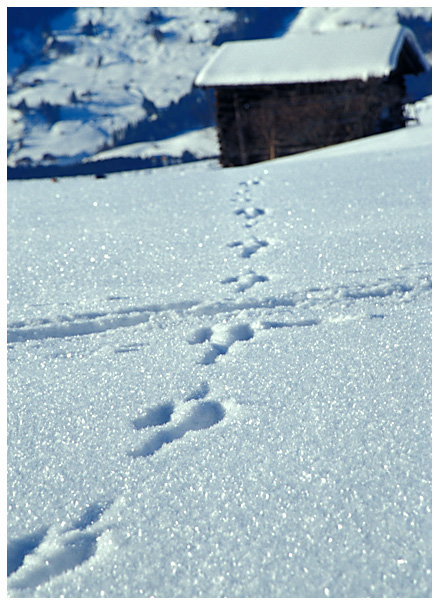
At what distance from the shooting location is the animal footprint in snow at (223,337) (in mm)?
1500

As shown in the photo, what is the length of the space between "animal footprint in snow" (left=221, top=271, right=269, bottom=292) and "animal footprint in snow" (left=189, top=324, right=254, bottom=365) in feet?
1.20

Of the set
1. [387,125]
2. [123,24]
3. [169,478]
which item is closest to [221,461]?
[169,478]

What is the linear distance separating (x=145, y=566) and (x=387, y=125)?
12020mm

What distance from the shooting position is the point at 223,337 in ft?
5.20

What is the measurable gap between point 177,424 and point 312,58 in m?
11.4

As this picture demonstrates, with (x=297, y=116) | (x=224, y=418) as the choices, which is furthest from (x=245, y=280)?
(x=297, y=116)

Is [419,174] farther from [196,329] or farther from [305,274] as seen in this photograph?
[196,329]

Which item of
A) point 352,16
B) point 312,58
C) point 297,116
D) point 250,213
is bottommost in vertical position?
point 250,213

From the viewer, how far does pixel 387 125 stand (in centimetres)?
1109

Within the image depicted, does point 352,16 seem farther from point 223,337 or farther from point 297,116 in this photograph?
point 223,337

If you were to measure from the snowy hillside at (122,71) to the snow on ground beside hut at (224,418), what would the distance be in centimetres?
3892

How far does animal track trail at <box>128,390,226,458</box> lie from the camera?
1.07 m

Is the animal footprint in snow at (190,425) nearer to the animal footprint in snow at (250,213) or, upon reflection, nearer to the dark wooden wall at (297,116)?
the animal footprint in snow at (250,213)

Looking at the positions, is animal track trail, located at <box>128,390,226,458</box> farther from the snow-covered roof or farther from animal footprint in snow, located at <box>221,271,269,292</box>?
the snow-covered roof
